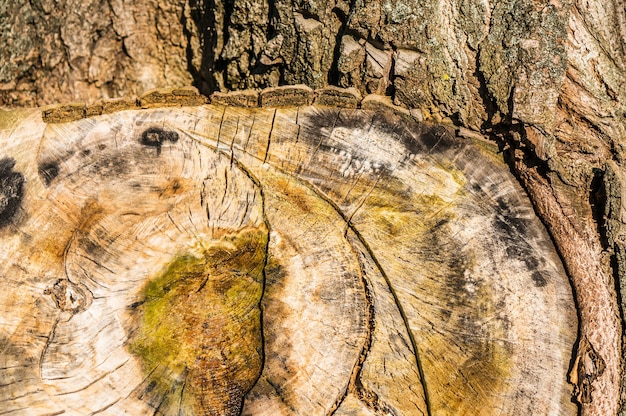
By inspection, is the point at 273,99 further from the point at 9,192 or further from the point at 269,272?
the point at 9,192

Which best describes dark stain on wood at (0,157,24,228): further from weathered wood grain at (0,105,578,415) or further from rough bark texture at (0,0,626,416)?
rough bark texture at (0,0,626,416)

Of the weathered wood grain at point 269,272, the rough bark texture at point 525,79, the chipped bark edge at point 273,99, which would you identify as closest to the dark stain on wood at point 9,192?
the weathered wood grain at point 269,272

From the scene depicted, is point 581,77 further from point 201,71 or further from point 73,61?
point 73,61

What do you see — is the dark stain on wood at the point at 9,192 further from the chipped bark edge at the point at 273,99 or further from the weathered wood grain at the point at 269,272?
the chipped bark edge at the point at 273,99

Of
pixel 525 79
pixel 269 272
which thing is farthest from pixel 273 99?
pixel 525 79

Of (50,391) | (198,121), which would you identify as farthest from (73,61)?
(50,391)

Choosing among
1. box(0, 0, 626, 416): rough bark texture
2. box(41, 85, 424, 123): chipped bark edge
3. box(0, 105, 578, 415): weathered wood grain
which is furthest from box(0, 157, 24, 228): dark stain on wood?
box(0, 0, 626, 416): rough bark texture
